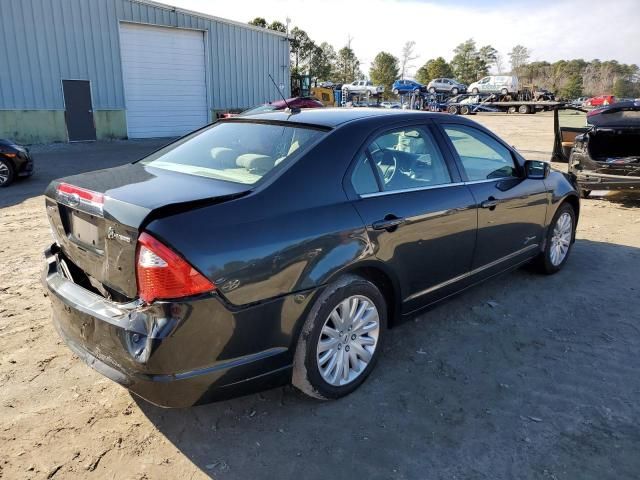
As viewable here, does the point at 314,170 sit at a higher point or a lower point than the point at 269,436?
higher

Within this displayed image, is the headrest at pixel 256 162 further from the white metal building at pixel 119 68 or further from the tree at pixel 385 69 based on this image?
the tree at pixel 385 69

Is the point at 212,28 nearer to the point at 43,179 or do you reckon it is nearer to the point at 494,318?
the point at 43,179

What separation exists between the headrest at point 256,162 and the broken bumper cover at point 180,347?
2.78 ft

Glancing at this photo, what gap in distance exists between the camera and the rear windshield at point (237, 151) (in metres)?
2.89

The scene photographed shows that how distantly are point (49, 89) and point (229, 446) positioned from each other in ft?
58.8

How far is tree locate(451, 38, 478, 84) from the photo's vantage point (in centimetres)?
7856

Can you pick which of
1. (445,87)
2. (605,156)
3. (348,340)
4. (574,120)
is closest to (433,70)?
(445,87)

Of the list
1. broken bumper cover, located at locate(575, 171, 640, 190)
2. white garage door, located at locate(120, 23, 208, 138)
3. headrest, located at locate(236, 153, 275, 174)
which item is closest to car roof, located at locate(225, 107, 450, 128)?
headrest, located at locate(236, 153, 275, 174)

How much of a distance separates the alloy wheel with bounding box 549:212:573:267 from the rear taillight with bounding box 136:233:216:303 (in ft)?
12.7

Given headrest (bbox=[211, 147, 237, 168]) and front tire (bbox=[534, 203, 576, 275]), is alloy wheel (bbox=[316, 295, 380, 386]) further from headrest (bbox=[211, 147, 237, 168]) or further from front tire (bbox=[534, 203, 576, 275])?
front tire (bbox=[534, 203, 576, 275])

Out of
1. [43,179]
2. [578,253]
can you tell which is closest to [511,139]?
[578,253]

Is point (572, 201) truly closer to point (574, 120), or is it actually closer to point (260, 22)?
point (574, 120)

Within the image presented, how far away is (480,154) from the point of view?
416 cm

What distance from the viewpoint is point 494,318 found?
4059mm
